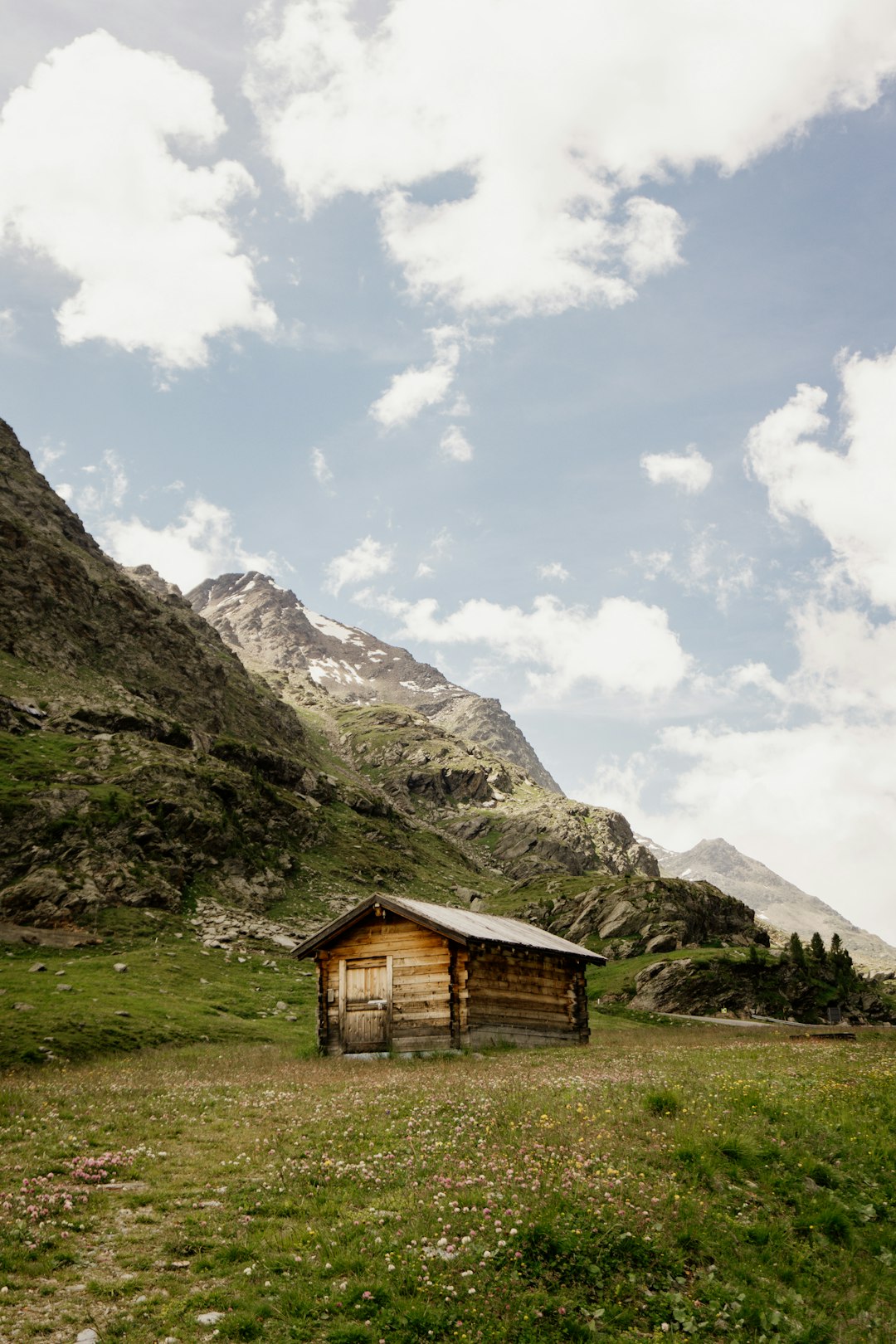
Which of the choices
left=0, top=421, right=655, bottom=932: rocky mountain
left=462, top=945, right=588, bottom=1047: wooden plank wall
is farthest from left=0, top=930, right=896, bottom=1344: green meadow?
left=0, top=421, right=655, bottom=932: rocky mountain

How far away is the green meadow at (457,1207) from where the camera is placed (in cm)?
1005

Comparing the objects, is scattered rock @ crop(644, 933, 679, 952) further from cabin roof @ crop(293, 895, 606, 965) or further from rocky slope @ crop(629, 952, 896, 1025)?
cabin roof @ crop(293, 895, 606, 965)

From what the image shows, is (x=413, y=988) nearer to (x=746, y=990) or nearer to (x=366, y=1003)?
(x=366, y=1003)

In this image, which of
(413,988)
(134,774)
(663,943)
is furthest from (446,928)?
(134,774)

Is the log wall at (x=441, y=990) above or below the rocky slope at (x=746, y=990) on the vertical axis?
above

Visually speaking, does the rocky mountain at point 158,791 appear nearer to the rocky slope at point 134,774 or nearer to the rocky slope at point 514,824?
the rocky slope at point 134,774

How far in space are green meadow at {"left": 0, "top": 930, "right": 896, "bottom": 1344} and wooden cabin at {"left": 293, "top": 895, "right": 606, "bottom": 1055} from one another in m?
7.80

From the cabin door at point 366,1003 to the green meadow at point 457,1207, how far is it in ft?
29.1

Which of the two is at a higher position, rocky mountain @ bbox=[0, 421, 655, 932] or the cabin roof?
rocky mountain @ bbox=[0, 421, 655, 932]

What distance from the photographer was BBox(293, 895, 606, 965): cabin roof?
3197 centimetres

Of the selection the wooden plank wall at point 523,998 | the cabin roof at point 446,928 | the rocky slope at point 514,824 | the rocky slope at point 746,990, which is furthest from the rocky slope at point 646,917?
the rocky slope at point 514,824

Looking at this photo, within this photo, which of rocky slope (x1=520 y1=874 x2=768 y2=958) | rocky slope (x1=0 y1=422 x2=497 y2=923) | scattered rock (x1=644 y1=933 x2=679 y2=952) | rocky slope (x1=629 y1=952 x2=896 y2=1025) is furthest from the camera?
rocky slope (x1=520 y1=874 x2=768 y2=958)

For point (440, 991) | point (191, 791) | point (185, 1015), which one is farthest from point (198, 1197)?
point (191, 791)

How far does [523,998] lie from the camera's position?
35844mm
